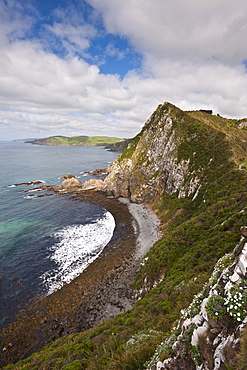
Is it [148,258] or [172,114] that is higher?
[172,114]

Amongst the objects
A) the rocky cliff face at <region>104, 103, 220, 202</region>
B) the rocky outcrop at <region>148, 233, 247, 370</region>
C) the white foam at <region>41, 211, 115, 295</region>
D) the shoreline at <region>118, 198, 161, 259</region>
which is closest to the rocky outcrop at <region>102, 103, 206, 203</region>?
the rocky cliff face at <region>104, 103, 220, 202</region>

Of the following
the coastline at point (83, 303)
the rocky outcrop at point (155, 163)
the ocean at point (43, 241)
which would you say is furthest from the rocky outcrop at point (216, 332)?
the rocky outcrop at point (155, 163)

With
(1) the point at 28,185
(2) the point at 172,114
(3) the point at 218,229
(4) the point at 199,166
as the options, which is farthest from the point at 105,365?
(1) the point at 28,185

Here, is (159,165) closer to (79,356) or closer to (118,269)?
(118,269)

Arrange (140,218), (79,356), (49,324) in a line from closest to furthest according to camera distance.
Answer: (79,356) → (49,324) → (140,218)

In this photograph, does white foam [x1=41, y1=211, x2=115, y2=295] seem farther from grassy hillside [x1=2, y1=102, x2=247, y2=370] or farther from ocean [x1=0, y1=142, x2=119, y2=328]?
grassy hillside [x1=2, y1=102, x2=247, y2=370]

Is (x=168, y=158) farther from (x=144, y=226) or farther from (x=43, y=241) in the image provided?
(x=43, y=241)

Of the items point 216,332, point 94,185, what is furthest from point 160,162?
point 216,332
